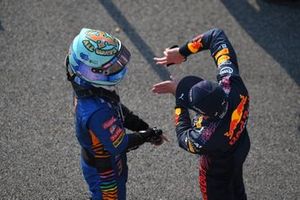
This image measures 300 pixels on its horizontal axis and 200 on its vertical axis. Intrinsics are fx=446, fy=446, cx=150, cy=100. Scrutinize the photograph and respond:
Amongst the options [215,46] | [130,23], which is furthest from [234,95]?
[130,23]

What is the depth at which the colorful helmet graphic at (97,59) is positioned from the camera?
313cm

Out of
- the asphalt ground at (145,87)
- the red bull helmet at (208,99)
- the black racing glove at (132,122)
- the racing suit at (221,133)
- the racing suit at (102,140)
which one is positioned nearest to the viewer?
the red bull helmet at (208,99)

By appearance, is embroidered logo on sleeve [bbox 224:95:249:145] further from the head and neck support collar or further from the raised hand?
the head and neck support collar

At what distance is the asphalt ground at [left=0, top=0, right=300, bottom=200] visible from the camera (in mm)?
4703

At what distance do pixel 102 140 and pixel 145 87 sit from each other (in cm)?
246

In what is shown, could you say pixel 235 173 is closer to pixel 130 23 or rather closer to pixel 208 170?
pixel 208 170

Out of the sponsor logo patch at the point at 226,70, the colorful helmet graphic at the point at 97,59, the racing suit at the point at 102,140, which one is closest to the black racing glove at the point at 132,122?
the racing suit at the point at 102,140

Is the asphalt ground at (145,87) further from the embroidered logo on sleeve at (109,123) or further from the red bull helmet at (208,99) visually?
the red bull helmet at (208,99)

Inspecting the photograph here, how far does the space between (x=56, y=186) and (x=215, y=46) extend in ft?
7.14

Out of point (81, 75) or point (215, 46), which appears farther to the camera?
point (215, 46)

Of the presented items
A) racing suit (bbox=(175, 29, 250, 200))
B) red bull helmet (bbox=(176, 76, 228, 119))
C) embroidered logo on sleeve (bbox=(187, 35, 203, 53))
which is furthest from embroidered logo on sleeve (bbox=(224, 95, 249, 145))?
embroidered logo on sleeve (bbox=(187, 35, 203, 53))

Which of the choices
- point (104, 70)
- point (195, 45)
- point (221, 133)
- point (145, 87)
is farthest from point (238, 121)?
point (145, 87)

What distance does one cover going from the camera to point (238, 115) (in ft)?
11.1

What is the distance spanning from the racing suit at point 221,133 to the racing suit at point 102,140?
444 mm
